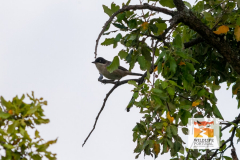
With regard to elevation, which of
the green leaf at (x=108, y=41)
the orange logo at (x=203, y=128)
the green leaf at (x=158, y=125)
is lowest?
the green leaf at (x=158, y=125)

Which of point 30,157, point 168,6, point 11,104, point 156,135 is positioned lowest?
point 30,157

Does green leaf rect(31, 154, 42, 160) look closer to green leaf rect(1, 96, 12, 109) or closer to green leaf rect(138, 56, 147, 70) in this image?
green leaf rect(1, 96, 12, 109)

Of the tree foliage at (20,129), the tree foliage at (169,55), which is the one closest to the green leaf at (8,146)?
the tree foliage at (20,129)

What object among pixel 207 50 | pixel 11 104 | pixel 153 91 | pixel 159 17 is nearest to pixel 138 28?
pixel 159 17

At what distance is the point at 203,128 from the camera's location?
4.56m

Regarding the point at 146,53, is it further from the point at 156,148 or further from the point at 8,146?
the point at 8,146

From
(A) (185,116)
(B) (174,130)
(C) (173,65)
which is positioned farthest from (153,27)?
(B) (174,130)

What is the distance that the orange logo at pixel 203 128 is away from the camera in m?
4.53

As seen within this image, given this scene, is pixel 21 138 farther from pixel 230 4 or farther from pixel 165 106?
pixel 230 4

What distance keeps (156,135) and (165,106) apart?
457mm

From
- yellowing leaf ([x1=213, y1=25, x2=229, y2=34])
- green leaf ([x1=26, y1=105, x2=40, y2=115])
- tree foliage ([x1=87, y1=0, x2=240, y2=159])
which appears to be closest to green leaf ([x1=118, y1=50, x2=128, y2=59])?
tree foliage ([x1=87, y1=0, x2=240, y2=159])

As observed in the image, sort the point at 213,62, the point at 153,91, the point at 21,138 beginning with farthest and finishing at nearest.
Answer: the point at 213,62 → the point at 153,91 → the point at 21,138

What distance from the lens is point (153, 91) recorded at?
3705 mm

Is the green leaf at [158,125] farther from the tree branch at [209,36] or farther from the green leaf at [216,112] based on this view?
the tree branch at [209,36]
